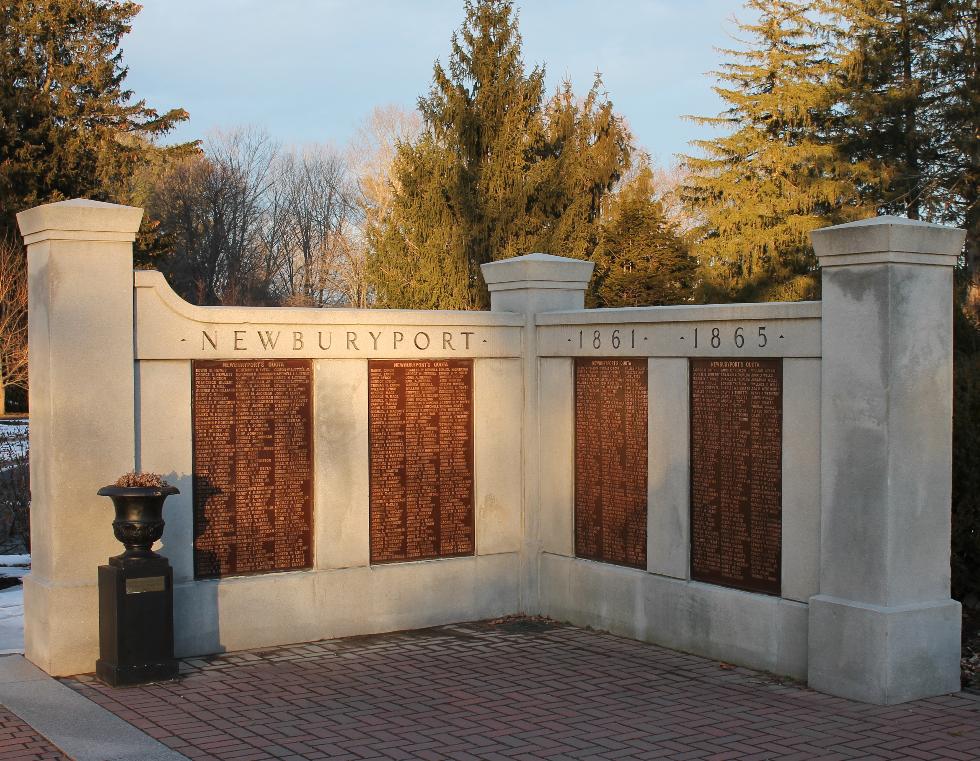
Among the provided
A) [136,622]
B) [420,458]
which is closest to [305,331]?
[420,458]

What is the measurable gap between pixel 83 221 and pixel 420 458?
3.43 meters

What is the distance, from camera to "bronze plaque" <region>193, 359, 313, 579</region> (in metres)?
9.03

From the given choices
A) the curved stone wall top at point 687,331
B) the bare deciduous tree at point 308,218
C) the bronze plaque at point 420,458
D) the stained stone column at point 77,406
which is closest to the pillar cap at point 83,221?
the stained stone column at point 77,406

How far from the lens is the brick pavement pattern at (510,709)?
6.54 meters

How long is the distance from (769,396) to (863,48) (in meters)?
24.9

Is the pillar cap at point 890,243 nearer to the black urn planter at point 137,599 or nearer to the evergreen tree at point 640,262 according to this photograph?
the black urn planter at point 137,599

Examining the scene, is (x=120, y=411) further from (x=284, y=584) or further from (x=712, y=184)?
(x=712, y=184)

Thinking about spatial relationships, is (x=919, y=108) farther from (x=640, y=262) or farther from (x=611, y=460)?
(x=611, y=460)

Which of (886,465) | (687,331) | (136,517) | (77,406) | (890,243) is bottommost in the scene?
(136,517)

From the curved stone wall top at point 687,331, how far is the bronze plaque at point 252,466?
237 cm

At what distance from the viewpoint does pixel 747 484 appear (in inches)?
335

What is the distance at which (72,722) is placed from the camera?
7.05m

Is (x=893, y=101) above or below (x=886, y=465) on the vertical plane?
above

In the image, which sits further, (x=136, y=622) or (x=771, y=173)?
(x=771, y=173)
